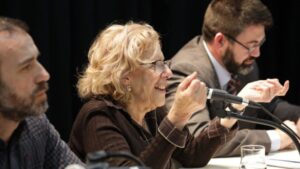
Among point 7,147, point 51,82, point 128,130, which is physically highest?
point 7,147

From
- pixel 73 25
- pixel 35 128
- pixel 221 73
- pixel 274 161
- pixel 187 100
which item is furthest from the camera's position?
pixel 73 25

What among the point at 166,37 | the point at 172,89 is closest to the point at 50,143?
the point at 172,89

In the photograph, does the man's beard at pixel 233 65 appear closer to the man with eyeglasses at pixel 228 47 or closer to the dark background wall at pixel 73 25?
the man with eyeglasses at pixel 228 47

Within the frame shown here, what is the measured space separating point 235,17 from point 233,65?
25cm

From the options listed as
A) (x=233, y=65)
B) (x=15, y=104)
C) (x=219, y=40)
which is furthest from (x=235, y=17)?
(x=15, y=104)

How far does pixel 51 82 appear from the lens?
10.5 feet

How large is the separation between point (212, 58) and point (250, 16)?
295 mm

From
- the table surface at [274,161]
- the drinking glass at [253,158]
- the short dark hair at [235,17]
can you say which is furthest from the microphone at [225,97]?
the short dark hair at [235,17]

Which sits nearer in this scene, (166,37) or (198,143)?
(198,143)

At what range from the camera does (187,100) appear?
197cm

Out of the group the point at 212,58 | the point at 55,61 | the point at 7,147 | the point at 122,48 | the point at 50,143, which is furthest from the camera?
the point at 55,61

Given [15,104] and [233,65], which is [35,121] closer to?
[15,104]

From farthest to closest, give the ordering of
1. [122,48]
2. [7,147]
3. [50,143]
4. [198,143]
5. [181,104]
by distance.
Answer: [198,143] → [122,48] → [181,104] → [50,143] → [7,147]

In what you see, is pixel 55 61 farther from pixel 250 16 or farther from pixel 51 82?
pixel 250 16
